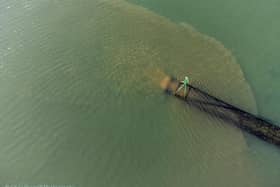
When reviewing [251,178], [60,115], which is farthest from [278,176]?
[60,115]

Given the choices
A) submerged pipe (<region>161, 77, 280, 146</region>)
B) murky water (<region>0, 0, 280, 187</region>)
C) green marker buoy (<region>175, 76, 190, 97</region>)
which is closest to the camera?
murky water (<region>0, 0, 280, 187</region>)

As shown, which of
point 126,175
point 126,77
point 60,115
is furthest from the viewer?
point 126,77

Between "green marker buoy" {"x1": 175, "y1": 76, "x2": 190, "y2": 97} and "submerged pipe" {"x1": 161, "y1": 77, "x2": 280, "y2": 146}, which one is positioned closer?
"submerged pipe" {"x1": 161, "y1": 77, "x2": 280, "y2": 146}

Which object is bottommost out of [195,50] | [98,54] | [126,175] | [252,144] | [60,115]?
[126,175]

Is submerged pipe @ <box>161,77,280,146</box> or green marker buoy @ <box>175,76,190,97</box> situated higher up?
green marker buoy @ <box>175,76,190,97</box>

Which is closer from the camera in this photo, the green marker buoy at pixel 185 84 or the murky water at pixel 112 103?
the murky water at pixel 112 103

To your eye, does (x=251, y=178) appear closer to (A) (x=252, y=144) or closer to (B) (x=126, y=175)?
(A) (x=252, y=144)
